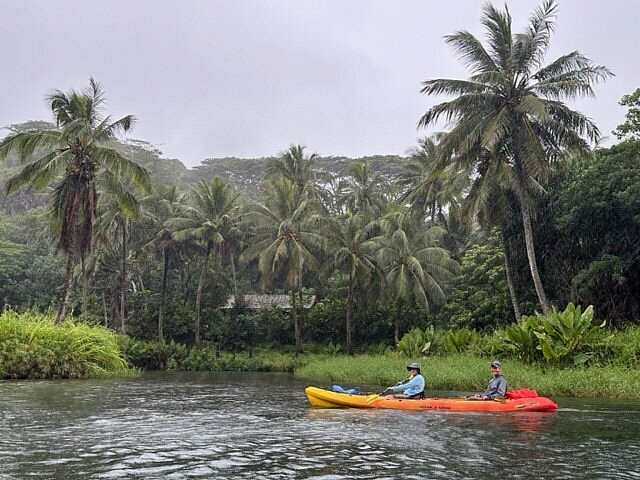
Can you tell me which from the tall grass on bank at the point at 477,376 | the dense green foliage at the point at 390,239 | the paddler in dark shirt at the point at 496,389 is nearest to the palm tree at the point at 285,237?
the dense green foliage at the point at 390,239

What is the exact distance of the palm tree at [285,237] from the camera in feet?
125

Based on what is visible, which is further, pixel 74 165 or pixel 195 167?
pixel 195 167

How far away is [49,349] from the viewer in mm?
23250

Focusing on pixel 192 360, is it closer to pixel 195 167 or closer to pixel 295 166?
pixel 295 166

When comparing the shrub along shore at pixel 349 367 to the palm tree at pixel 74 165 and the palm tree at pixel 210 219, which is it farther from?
the palm tree at pixel 210 219

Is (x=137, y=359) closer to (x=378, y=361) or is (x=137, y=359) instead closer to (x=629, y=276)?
(x=378, y=361)

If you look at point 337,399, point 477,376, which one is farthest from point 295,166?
point 337,399

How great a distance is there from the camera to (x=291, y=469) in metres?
8.65

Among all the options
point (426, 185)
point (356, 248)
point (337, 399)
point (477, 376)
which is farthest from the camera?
point (426, 185)

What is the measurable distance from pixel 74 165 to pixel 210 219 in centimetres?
1495

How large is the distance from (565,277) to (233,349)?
22.5 m

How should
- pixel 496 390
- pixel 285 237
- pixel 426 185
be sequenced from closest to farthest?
1. pixel 496 390
2. pixel 285 237
3. pixel 426 185

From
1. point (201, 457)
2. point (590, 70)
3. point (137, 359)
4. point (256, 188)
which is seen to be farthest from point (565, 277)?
point (256, 188)

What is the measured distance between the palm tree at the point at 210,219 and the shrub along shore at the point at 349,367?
33.6ft
